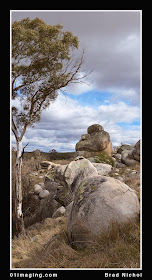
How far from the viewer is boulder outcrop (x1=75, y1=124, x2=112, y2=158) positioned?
2530 centimetres

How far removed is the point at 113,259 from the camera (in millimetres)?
4715

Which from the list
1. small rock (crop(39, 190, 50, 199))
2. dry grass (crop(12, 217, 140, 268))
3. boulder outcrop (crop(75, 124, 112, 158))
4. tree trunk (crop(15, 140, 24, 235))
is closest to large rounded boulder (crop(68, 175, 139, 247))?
dry grass (crop(12, 217, 140, 268))

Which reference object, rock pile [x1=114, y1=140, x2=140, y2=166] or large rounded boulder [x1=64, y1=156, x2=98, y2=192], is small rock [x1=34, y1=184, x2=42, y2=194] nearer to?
large rounded boulder [x1=64, y1=156, x2=98, y2=192]

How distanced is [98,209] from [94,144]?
19897 mm

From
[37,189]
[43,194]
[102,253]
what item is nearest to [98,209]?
[102,253]

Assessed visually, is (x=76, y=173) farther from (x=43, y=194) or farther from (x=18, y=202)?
(x=43, y=194)

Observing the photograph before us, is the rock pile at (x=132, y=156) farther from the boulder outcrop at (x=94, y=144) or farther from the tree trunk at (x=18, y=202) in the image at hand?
the tree trunk at (x=18, y=202)

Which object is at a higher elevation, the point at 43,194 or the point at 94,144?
the point at 94,144

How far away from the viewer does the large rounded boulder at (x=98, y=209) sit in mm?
5441

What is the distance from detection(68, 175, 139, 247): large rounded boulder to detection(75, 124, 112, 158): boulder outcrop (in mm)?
19131

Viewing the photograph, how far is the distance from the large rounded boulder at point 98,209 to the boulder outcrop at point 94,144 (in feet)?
62.8

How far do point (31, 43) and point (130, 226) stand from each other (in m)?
11.3

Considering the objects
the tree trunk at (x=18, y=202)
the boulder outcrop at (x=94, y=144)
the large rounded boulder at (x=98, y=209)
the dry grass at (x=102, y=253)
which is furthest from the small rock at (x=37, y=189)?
Answer: the large rounded boulder at (x=98, y=209)

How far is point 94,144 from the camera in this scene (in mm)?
25359
